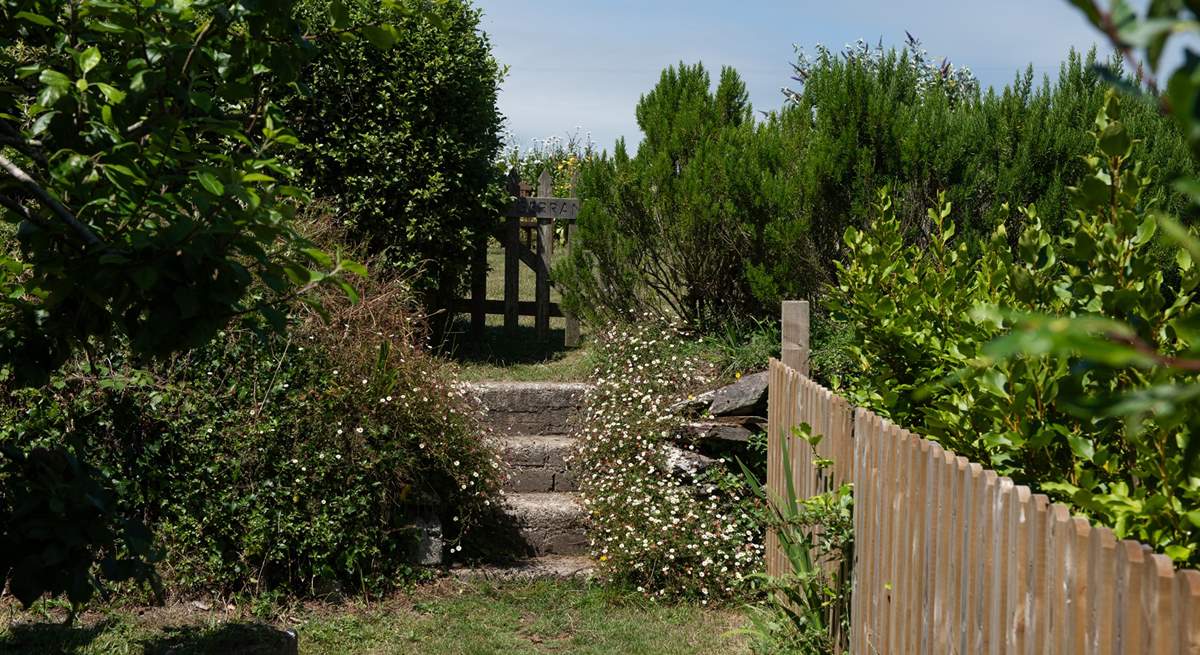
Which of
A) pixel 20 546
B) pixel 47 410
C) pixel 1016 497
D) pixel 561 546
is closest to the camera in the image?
pixel 1016 497

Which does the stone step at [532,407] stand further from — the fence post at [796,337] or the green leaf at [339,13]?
the green leaf at [339,13]

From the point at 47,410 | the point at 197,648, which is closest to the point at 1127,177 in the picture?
the point at 197,648

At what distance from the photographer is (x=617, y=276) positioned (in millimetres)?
9102

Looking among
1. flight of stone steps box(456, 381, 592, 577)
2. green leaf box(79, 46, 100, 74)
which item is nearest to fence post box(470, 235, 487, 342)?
flight of stone steps box(456, 381, 592, 577)

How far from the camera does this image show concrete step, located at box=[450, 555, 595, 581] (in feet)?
22.3

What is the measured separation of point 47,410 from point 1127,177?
5.12m

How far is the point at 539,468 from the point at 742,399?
63.3 inches

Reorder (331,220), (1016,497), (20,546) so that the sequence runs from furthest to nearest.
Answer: (331,220)
(20,546)
(1016,497)

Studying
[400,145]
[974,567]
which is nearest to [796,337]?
[974,567]

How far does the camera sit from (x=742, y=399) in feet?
23.8

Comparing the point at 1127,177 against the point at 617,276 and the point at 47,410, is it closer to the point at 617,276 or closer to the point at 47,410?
the point at 47,410

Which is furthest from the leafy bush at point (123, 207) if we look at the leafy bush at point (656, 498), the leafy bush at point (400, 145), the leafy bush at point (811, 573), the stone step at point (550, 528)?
the leafy bush at point (400, 145)

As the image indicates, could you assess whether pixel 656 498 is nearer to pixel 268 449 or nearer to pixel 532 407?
pixel 532 407

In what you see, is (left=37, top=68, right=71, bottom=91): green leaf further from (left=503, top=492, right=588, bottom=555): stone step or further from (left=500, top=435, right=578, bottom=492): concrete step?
(left=500, top=435, right=578, bottom=492): concrete step
